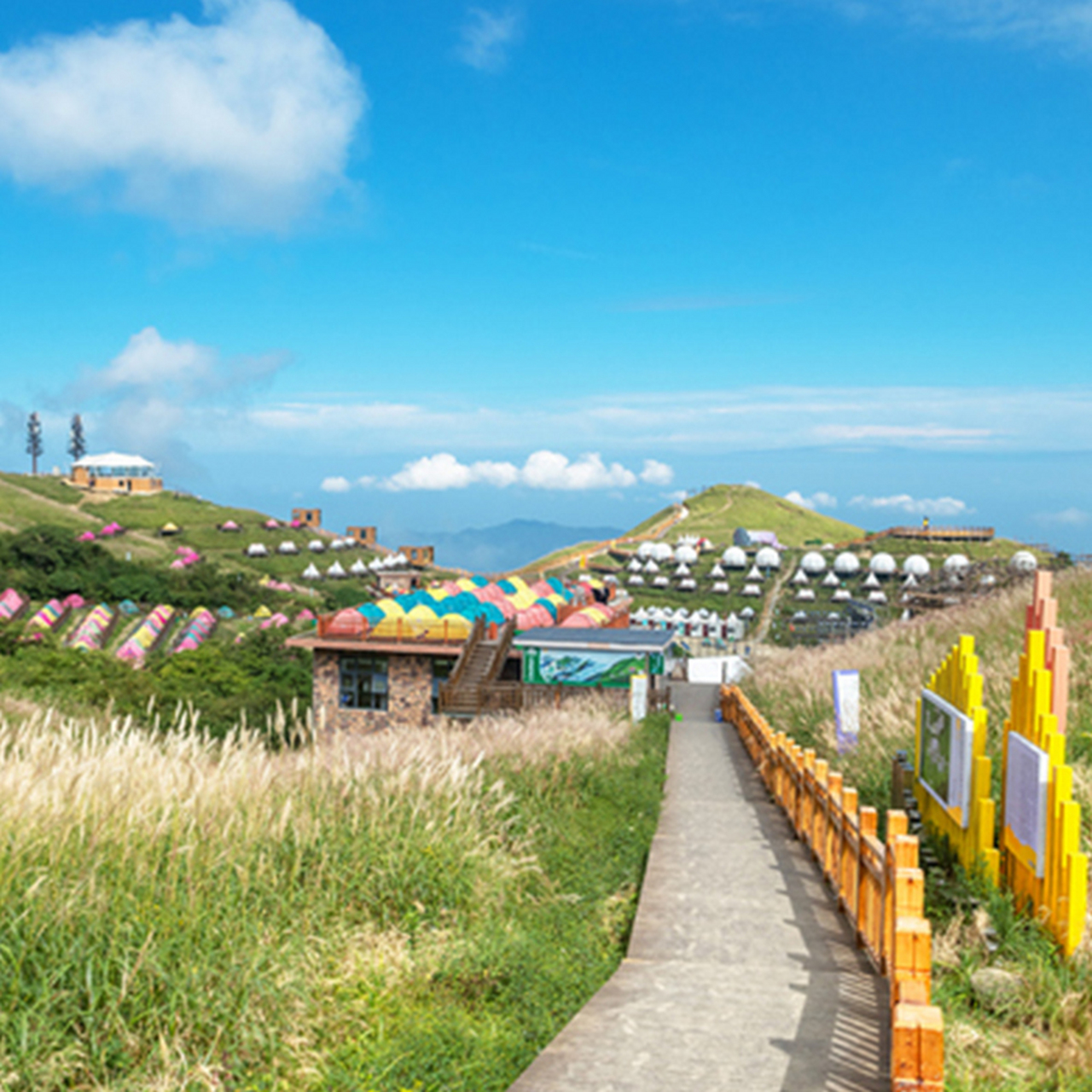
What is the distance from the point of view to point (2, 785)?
16.8 feet

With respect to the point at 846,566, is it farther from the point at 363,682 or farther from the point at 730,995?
the point at 730,995

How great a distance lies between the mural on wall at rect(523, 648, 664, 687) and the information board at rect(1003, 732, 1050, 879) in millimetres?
17138

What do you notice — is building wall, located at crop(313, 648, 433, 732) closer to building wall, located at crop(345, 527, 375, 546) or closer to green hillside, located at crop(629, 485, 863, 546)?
building wall, located at crop(345, 527, 375, 546)

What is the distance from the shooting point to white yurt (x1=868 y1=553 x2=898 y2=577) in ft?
292

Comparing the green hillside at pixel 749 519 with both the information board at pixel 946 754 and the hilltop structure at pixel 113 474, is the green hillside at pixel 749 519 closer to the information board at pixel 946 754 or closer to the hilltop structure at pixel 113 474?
the hilltop structure at pixel 113 474

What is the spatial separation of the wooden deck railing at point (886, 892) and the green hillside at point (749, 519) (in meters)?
114

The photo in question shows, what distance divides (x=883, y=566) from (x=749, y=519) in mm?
49176

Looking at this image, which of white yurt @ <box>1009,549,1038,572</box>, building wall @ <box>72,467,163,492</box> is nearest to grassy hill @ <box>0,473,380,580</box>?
building wall @ <box>72,467,163,492</box>

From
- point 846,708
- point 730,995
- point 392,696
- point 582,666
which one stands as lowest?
point 392,696

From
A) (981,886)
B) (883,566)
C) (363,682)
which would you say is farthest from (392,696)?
(883,566)

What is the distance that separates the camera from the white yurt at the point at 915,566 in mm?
85438

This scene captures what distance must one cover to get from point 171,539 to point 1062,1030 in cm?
10077

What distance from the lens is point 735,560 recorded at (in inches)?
3809

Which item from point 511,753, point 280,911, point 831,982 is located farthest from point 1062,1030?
point 511,753
